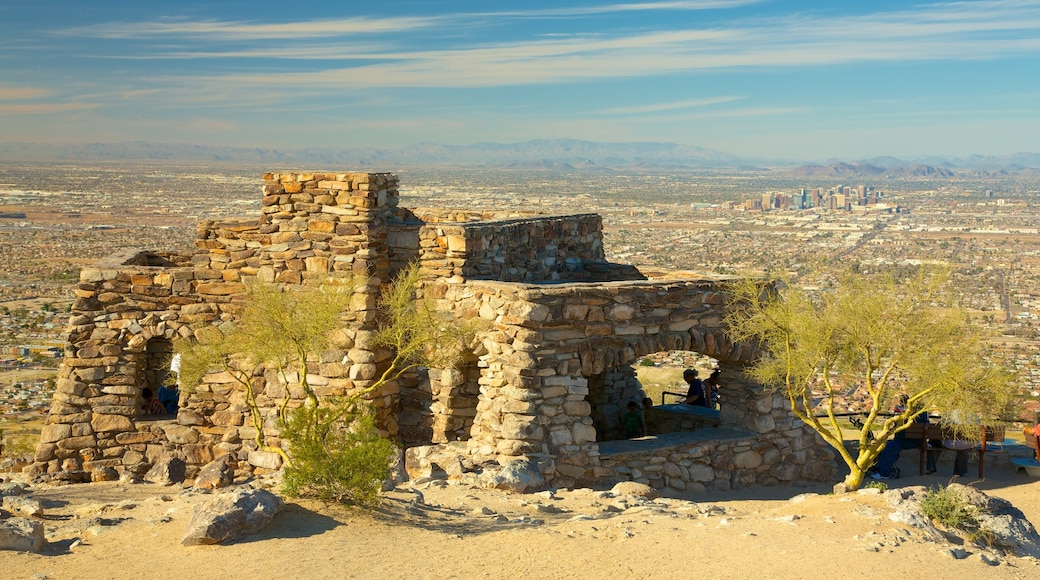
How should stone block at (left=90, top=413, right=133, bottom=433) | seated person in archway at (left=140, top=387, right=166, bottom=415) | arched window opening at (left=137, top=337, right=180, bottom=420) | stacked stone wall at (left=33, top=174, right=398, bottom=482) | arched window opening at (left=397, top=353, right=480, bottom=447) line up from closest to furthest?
1. arched window opening at (left=397, top=353, right=480, bottom=447)
2. stacked stone wall at (left=33, top=174, right=398, bottom=482)
3. stone block at (left=90, top=413, right=133, bottom=433)
4. arched window opening at (left=137, top=337, right=180, bottom=420)
5. seated person in archway at (left=140, top=387, right=166, bottom=415)

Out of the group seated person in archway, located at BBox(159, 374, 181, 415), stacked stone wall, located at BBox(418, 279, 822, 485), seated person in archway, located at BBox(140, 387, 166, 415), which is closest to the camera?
stacked stone wall, located at BBox(418, 279, 822, 485)

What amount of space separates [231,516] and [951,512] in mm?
5655

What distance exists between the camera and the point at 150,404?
44.0 feet

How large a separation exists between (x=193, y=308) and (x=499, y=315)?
13.2ft

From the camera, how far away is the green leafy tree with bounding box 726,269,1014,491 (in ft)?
35.0

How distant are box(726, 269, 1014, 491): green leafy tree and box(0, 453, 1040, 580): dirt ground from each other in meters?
1.85

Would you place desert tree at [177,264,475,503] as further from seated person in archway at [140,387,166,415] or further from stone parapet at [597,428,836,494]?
stone parapet at [597,428,836,494]

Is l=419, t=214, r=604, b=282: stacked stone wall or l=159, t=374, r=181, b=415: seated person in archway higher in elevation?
l=419, t=214, r=604, b=282: stacked stone wall

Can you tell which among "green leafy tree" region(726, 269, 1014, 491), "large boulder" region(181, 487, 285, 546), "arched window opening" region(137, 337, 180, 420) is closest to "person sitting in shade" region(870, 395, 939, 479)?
"green leafy tree" region(726, 269, 1014, 491)

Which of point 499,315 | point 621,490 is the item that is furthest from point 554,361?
point 621,490

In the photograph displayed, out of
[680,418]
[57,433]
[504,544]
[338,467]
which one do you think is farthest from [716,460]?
[57,433]

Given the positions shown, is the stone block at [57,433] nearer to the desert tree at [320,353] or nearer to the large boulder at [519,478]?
the desert tree at [320,353]

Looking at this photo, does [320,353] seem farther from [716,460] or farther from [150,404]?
[716,460]

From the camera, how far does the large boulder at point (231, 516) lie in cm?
730
